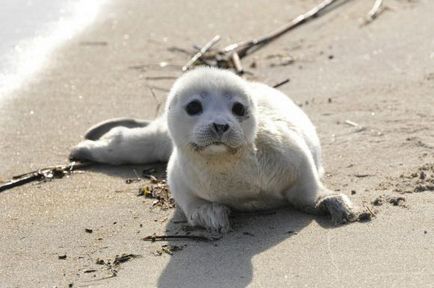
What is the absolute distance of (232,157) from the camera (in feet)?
17.2

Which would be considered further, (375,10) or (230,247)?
(375,10)

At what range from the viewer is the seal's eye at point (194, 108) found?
5239 mm

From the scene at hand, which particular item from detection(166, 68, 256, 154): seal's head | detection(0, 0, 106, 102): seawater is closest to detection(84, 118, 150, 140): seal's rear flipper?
detection(0, 0, 106, 102): seawater

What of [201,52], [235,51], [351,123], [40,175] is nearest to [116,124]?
[40,175]

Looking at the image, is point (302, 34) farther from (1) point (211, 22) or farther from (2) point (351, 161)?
(2) point (351, 161)

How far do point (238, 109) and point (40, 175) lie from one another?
1617 mm

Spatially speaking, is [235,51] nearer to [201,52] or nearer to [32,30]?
[201,52]

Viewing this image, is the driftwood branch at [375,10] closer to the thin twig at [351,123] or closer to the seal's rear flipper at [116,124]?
the thin twig at [351,123]

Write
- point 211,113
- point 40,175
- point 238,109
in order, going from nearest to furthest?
point 211,113
point 238,109
point 40,175

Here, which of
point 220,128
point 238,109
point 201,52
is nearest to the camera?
point 220,128

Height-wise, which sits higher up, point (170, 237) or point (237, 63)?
point (170, 237)

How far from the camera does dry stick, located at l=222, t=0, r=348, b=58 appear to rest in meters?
8.73

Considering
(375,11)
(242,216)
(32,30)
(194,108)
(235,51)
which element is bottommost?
(375,11)

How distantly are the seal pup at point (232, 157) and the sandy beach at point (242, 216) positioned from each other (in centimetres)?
11
